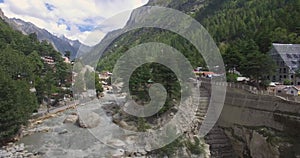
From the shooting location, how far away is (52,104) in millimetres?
40656

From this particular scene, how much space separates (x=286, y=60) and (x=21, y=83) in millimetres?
27014

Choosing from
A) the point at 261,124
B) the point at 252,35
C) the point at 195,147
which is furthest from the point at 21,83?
the point at 252,35

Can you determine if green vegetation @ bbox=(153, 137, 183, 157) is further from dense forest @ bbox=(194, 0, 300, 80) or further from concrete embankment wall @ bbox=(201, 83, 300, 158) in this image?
dense forest @ bbox=(194, 0, 300, 80)

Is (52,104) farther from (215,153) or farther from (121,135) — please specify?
(215,153)

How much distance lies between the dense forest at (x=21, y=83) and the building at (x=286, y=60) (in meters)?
24.3

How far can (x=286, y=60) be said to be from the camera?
32.5 metres

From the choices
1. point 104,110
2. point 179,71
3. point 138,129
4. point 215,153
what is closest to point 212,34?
point 104,110

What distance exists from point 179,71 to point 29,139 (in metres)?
13.7

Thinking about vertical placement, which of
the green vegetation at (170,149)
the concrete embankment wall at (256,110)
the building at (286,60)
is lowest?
the green vegetation at (170,149)

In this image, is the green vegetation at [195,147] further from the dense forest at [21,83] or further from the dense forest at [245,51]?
the dense forest at [21,83]

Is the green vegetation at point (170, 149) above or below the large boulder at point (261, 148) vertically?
below

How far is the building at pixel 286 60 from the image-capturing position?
31.3 meters

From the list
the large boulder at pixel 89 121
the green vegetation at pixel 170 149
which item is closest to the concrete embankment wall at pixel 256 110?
the green vegetation at pixel 170 149

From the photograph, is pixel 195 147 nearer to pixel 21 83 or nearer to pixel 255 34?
pixel 21 83
